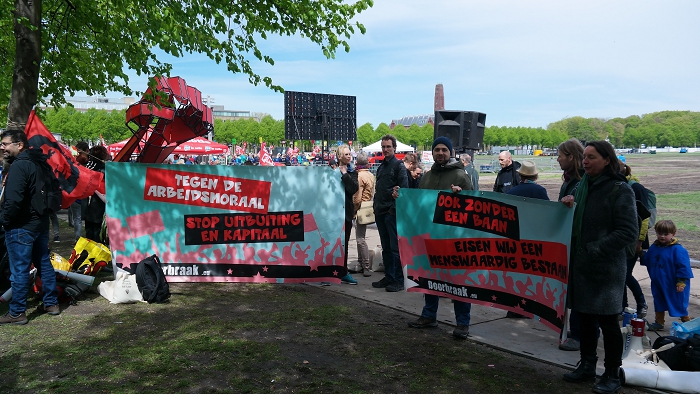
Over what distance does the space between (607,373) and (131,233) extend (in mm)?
5931

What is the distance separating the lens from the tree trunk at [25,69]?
749cm

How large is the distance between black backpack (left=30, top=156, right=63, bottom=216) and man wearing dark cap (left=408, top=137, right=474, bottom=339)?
3.98m

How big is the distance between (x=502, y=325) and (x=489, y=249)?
1.10 m

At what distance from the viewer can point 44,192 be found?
5.73 meters

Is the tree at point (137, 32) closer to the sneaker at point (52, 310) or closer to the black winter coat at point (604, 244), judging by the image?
the sneaker at point (52, 310)

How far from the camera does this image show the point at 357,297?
279 inches

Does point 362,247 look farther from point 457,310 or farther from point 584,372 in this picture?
point 584,372

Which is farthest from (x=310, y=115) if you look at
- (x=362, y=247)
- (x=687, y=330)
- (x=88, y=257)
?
(x=687, y=330)

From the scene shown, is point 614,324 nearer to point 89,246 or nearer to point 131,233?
point 131,233

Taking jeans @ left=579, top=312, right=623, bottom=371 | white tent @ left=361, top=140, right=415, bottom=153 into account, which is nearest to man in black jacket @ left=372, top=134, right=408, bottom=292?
jeans @ left=579, top=312, right=623, bottom=371

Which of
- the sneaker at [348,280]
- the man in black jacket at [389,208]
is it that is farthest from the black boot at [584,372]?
the sneaker at [348,280]

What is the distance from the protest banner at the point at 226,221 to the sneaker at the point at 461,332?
2.21 metres

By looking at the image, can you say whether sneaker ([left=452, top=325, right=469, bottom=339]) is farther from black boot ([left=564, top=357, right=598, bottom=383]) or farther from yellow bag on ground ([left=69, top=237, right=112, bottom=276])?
yellow bag on ground ([left=69, top=237, right=112, bottom=276])

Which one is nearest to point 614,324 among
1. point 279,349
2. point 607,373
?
point 607,373
